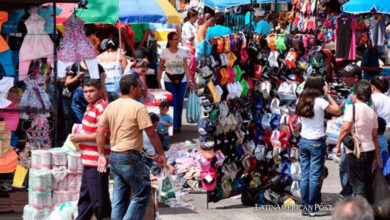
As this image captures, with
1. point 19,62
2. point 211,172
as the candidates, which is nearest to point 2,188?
point 19,62

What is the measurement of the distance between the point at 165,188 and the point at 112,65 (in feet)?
8.52

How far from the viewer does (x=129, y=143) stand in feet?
27.1

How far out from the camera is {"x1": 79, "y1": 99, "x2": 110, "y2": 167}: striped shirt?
8.57m

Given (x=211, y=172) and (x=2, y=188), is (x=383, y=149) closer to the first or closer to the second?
(x=211, y=172)

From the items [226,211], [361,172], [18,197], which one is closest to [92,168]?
[18,197]

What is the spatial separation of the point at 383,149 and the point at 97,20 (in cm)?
560

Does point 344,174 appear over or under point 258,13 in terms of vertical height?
under

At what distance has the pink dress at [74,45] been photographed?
10930 millimetres

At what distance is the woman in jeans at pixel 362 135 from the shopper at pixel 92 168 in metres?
2.83

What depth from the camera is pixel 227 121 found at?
10555 millimetres

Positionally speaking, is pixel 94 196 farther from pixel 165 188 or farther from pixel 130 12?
pixel 130 12

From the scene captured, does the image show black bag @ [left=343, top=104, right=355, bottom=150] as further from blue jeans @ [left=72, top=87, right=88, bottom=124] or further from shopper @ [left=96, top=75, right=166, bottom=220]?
blue jeans @ [left=72, top=87, right=88, bottom=124]

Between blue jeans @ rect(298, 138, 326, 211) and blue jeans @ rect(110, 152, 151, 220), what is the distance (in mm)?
2425

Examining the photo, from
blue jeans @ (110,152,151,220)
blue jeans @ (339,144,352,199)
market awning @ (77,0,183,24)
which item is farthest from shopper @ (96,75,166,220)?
market awning @ (77,0,183,24)
